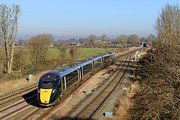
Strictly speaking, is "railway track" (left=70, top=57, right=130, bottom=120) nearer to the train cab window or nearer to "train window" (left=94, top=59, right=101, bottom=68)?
the train cab window

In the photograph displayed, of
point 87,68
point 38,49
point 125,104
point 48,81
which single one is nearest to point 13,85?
point 87,68

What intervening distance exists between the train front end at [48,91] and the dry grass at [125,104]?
516 centimetres

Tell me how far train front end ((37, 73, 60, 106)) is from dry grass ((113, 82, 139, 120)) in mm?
5161

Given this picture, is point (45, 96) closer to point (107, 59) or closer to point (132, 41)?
point (107, 59)

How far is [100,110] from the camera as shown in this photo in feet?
71.4

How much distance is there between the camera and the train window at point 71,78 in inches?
1008

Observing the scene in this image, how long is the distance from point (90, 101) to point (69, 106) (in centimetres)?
263

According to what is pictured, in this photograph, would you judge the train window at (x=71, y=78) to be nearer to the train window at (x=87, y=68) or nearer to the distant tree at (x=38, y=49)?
the train window at (x=87, y=68)

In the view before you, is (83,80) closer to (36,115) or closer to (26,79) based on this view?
(26,79)

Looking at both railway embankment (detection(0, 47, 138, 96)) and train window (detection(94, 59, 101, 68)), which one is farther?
train window (detection(94, 59, 101, 68))

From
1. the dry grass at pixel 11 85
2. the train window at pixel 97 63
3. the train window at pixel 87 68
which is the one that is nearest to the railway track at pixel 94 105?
the train window at pixel 87 68

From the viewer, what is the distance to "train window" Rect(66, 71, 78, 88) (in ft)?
84.0

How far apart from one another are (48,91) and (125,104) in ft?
22.3

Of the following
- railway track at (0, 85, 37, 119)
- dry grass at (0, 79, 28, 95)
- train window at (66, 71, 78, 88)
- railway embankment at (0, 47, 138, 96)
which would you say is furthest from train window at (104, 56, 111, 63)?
railway track at (0, 85, 37, 119)
